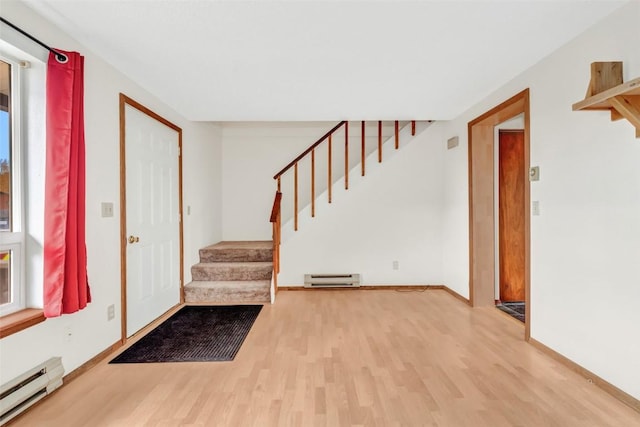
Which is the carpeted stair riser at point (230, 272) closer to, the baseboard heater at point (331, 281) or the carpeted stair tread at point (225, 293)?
the carpeted stair tread at point (225, 293)

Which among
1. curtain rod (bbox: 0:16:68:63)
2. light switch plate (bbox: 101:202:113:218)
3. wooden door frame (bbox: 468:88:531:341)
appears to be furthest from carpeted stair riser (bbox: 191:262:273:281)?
curtain rod (bbox: 0:16:68:63)

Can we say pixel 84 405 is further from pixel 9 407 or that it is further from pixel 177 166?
pixel 177 166

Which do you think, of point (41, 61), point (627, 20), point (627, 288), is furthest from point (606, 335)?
point (41, 61)

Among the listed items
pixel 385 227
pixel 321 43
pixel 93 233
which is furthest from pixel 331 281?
pixel 321 43

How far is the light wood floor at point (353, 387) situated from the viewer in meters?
1.76

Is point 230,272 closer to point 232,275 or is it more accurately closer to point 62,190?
point 232,275

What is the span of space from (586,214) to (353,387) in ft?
6.42

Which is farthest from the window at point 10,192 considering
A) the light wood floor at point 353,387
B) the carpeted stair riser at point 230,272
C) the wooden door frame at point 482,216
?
the wooden door frame at point 482,216

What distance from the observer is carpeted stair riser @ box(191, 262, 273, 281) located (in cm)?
426

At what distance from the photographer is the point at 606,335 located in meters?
2.01

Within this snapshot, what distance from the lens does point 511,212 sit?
387 centimetres

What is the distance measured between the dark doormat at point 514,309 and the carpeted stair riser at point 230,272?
9.48 ft

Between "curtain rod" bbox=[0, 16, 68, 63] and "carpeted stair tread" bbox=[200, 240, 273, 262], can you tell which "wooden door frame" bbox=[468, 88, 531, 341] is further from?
"curtain rod" bbox=[0, 16, 68, 63]

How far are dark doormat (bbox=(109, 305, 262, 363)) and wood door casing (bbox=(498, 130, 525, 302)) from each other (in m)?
3.06
